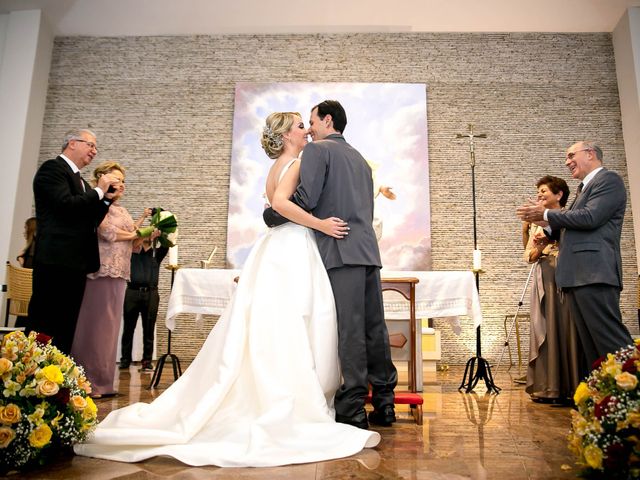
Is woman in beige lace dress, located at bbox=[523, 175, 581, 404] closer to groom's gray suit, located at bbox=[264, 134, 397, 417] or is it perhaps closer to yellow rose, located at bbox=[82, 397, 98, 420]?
groom's gray suit, located at bbox=[264, 134, 397, 417]

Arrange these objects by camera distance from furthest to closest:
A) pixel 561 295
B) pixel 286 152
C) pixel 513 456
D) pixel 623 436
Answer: pixel 561 295 → pixel 286 152 → pixel 513 456 → pixel 623 436

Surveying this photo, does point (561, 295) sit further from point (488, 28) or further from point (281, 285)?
point (488, 28)

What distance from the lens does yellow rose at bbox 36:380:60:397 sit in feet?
6.51

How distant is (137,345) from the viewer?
6402mm

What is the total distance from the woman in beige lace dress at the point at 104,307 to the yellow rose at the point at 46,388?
1670mm

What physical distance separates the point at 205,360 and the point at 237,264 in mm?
4282

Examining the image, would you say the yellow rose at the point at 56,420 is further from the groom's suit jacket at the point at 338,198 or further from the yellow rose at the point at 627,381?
the yellow rose at the point at 627,381

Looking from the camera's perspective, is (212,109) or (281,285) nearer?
(281,285)

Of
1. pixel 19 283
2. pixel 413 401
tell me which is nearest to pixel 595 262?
pixel 413 401

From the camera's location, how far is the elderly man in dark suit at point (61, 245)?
3125 mm

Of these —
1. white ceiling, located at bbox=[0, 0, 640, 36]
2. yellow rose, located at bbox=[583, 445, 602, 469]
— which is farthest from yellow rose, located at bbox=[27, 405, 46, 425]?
white ceiling, located at bbox=[0, 0, 640, 36]

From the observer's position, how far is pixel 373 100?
712cm

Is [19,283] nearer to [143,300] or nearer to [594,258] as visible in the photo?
[143,300]

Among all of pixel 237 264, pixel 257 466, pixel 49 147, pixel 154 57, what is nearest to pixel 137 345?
pixel 237 264
